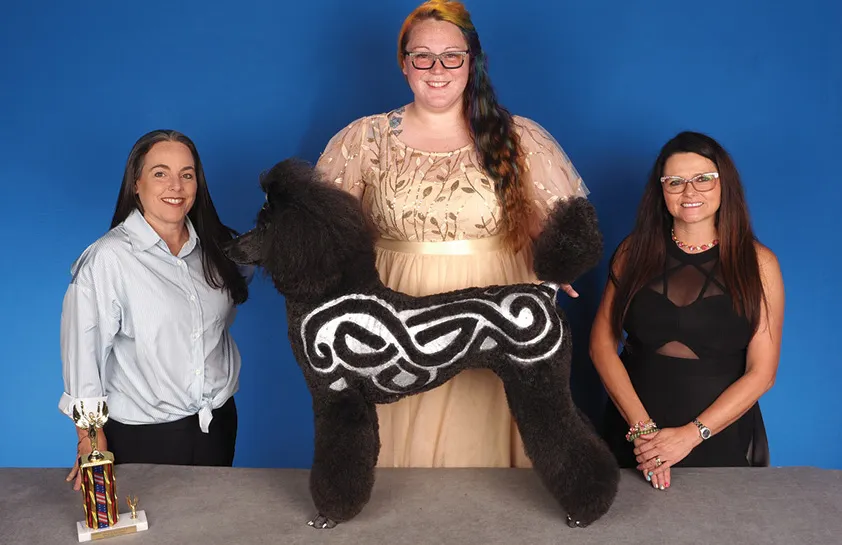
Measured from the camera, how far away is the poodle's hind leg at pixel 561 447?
141cm

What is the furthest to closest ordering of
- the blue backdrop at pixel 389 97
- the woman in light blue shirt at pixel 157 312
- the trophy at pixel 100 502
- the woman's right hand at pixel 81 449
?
the blue backdrop at pixel 389 97
the woman in light blue shirt at pixel 157 312
the woman's right hand at pixel 81 449
the trophy at pixel 100 502

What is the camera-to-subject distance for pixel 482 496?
1.52 meters

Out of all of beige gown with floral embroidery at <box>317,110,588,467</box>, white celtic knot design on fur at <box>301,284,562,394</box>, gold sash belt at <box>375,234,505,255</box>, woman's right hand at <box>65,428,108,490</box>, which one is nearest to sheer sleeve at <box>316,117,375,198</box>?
beige gown with floral embroidery at <box>317,110,588,467</box>

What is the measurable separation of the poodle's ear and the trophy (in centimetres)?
41

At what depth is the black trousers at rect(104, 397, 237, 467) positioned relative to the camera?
1.77 meters

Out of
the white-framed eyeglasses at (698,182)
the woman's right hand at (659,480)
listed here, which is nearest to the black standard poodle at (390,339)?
Answer: the woman's right hand at (659,480)

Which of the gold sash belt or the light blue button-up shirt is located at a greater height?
the gold sash belt

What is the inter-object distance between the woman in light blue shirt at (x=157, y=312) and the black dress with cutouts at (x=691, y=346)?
100 cm

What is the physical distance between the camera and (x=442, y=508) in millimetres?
1479

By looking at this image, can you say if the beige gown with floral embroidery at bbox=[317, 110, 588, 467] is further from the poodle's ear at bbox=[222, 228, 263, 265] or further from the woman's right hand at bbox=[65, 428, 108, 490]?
the woman's right hand at bbox=[65, 428, 108, 490]

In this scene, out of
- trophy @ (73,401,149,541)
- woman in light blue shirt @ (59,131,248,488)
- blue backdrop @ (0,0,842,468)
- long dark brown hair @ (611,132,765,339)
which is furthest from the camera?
blue backdrop @ (0,0,842,468)

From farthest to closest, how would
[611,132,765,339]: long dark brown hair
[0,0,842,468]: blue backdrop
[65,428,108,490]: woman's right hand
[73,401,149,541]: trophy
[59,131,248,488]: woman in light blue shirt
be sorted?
[0,0,842,468]: blue backdrop < [611,132,765,339]: long dark brown hair < [59,131,248,488]: woman in light blue shirt < [65,428,108,490]: woman's right hand < [73,401,149,541]: trophy

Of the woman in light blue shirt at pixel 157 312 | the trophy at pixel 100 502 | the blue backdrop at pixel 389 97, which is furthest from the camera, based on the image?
the blue backdrop at pixel 389 97

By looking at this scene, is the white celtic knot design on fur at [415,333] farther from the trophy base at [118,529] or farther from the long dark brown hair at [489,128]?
the trophy base at [118,529]
